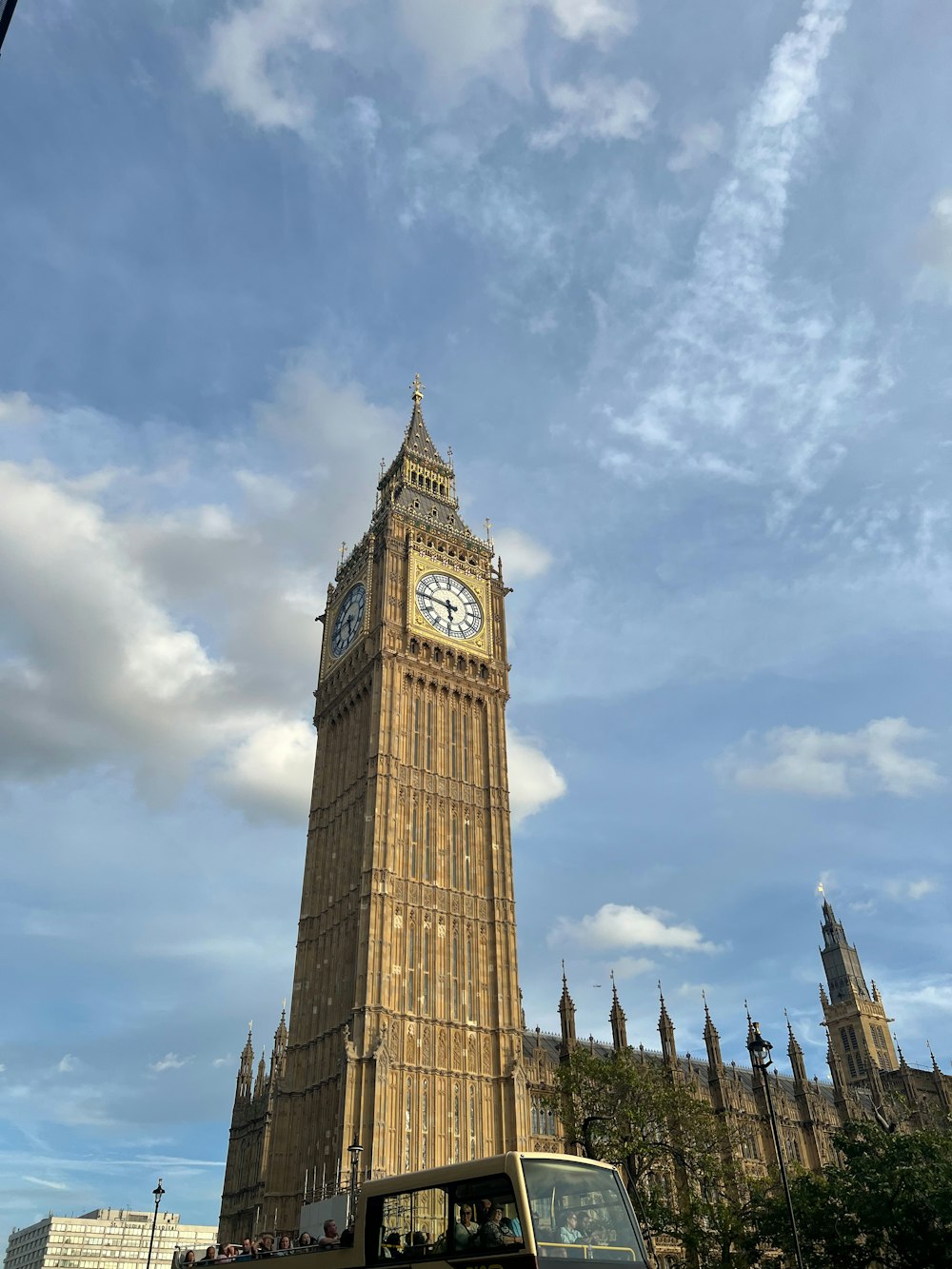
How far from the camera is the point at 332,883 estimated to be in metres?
60.4

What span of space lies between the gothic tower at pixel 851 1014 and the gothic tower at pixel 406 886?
213 feet

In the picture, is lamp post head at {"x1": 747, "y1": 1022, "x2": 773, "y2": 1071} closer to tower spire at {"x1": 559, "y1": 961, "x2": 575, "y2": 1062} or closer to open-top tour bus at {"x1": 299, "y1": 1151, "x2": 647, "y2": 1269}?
open-top tour bus at {"x1": 299, "y1": 1151, "x2": 647, "y2": 1269}

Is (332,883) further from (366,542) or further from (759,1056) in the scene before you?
(759,1056)

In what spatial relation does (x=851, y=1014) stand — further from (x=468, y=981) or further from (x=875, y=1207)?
(x=875, y=1207)

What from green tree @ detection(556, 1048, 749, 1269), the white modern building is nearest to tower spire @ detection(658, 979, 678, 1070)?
green tree @ detection(556, 1048, 749, 1269)

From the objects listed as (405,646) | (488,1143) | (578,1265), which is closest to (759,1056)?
(578,1265)

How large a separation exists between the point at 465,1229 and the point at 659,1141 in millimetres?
24405

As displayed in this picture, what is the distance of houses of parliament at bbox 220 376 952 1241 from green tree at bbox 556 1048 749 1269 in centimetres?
514

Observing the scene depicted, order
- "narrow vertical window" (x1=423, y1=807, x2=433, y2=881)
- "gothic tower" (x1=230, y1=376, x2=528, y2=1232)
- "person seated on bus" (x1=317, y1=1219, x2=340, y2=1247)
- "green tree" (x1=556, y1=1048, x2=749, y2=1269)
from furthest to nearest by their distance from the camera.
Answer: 1. "narrow vertical window" (x1=423, y1=807, x2=433, y2=881)
2. "gothic tower" (x1=230, y1=376, x2=528, y2=1232)
3. "green tree" (x1=556, y1=1048, x2=749, y2=1269)
4. "person seated on bus" (x1=317, y1=1219, x2=340, y2=1247)

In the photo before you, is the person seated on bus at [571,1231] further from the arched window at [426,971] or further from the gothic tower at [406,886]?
the arched window at [426,971]

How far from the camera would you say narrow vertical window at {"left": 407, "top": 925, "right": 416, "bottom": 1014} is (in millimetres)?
52875

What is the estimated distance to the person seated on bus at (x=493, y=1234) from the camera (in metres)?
15.0

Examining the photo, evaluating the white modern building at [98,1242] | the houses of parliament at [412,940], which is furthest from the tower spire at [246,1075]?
the white modern building at [98,1242]

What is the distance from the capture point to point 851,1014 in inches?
4254
